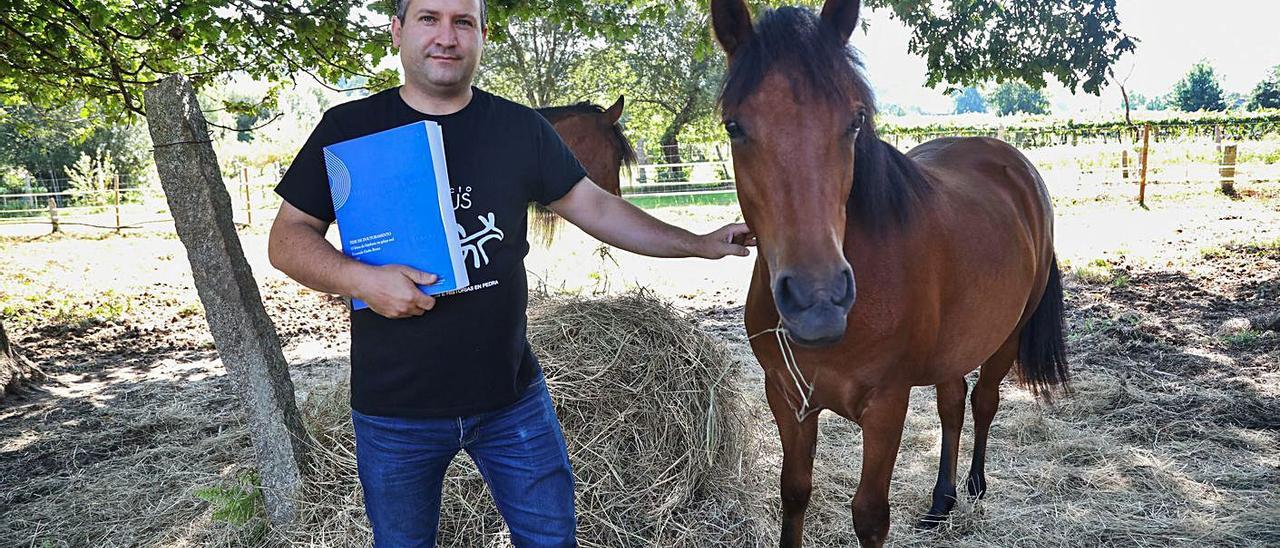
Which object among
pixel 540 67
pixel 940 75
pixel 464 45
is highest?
pixel 540 67

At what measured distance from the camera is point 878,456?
2.42 metres

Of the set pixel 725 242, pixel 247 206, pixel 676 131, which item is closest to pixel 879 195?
pixel 725 242

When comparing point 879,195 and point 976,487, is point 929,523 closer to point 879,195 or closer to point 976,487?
point 976,487

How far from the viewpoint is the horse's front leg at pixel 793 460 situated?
262cm

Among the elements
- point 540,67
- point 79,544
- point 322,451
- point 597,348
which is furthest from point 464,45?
point 540,67

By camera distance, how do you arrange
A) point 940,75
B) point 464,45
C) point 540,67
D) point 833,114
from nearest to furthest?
1. point 464,45
2. point 833,114
3. point 940,75
4. point 540,67

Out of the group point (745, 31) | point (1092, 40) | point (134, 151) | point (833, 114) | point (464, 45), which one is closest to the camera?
point (464, 45)

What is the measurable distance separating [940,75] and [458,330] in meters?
5.42

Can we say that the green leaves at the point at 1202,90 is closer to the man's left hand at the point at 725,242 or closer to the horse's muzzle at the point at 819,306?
the man's left hand at the point at 725,242

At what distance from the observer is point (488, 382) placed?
68.7 inches

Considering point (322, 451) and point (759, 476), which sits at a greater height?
point (322, 451)

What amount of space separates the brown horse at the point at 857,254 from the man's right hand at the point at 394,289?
761 millimetres

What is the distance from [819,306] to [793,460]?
1.29 m

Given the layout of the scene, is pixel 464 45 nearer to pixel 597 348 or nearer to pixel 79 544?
pixel 597 348
